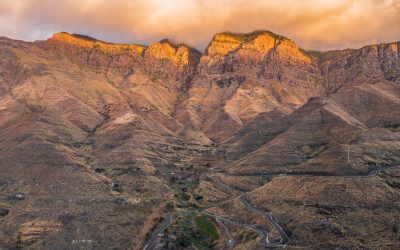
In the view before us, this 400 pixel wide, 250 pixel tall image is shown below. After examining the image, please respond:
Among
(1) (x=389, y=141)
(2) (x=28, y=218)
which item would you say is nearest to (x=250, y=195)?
(1) (x=389, y=141)

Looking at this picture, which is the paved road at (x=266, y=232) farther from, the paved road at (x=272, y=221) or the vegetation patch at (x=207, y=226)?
the vegetation patch at (x=207, y=226)

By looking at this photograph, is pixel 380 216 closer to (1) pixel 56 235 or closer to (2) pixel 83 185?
(1) pixel 56 235

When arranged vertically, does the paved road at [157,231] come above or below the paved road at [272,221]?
below

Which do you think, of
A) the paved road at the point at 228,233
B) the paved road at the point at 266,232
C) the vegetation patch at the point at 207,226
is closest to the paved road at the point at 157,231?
the vegetation patch at the point at 207,226

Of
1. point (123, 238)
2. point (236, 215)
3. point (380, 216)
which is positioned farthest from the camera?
point (236, 215)

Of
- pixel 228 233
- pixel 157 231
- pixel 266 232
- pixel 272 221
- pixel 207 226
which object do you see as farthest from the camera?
pixel 207 226

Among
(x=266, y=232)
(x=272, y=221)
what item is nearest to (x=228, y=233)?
(x=272, y=221)

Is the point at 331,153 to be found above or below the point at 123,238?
above

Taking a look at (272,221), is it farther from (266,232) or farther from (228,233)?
(228,233)
